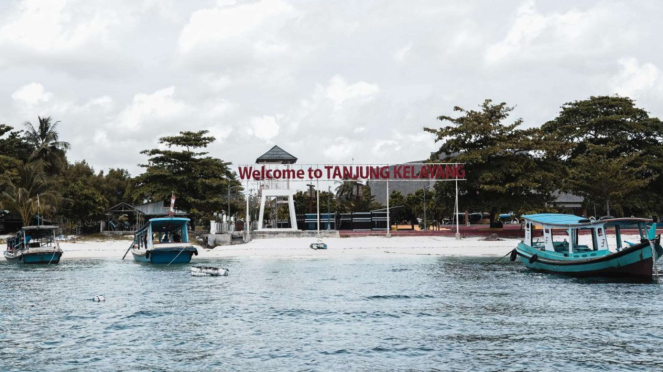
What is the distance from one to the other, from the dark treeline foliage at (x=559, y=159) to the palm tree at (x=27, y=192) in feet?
131

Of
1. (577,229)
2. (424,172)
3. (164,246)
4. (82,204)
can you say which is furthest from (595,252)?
(82,204)

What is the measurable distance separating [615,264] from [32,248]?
38957mm

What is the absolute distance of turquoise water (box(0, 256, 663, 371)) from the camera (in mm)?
16109

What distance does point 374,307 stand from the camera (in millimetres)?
24219

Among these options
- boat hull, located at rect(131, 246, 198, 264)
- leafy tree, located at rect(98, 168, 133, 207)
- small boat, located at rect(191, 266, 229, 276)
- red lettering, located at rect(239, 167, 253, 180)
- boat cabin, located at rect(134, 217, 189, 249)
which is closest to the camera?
small boat, located at rect(191, 266, 229, 276)

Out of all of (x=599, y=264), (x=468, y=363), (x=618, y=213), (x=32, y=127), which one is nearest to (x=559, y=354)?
(x=468, y=363)

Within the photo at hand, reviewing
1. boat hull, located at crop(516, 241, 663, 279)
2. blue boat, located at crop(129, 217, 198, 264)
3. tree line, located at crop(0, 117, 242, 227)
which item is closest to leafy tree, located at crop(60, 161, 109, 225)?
tree line, located at crop(0, 117, 242, 227)

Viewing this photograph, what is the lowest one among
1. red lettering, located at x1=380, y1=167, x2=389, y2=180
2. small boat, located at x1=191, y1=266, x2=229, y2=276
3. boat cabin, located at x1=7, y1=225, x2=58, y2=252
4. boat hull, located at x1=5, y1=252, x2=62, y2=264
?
small boat, located at x1=191, y1=266, x2=229, y2=276

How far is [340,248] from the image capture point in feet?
185

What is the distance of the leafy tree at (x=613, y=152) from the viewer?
67.6 m

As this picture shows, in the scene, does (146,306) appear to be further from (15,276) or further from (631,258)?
(631,258)

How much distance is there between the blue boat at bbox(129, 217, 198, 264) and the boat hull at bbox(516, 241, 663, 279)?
80.1 feet

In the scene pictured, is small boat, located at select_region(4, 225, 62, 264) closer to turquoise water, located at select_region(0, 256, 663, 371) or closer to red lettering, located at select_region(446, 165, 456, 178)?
turquoise water, located at select_region(0, 256, 663, 371)

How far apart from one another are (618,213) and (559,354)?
69.2 metres
